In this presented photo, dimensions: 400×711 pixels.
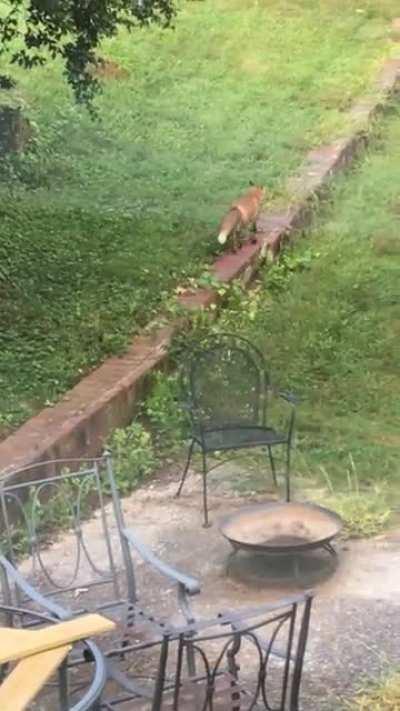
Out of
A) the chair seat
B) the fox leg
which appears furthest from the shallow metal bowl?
the fox leg

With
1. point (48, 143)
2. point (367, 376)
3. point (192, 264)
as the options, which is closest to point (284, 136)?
point (48, 143)

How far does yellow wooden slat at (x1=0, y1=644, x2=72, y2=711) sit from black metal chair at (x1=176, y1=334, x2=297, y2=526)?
9.99 ft

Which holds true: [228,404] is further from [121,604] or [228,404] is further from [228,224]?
[228,224]

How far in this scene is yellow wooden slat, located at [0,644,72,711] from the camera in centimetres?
281

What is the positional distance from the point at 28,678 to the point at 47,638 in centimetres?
11

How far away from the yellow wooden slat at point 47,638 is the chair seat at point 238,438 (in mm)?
2977

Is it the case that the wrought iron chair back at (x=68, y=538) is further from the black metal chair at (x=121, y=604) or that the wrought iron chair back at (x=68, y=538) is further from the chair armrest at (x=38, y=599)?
the chair armrest at (x=38, y=599)

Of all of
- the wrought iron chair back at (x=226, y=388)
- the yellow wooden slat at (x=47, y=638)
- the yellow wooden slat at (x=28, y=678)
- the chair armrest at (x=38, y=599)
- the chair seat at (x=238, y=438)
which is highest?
the wrought iron chair back at (x=226, y=388)

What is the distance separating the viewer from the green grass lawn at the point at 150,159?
8.02 meters

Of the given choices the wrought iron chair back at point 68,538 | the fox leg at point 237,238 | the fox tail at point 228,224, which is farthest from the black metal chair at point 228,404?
the fox leg at point 237,238

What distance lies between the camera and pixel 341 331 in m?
8.61

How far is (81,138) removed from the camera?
42.0 ft

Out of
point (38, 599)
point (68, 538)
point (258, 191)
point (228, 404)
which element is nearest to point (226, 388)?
point (228, 404)

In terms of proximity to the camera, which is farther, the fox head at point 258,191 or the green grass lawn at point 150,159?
the fox head at point 258,191
